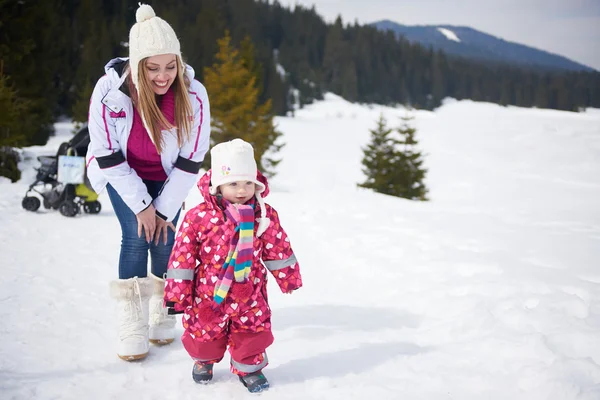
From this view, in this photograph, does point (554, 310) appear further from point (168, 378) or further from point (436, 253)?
point (168, 378)

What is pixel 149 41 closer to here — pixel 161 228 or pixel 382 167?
pixel 161 228

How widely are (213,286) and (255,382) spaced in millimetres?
573

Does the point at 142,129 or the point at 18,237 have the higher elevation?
the point at 142,129

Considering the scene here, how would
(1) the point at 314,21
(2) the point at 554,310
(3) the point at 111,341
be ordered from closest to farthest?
(3) the point at 111,341, (2) the point at 554,310, (1) the point at 314,21

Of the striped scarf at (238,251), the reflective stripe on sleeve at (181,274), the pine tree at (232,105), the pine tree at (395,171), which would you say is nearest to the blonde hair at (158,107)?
the striped scarf at (238,251)

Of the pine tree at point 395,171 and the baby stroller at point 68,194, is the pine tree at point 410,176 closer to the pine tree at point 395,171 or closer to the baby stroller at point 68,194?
the pine tree at point 395,171

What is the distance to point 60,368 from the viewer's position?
2.77 metres

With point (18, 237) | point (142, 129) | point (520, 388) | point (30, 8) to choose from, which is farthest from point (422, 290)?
point (30, 8)

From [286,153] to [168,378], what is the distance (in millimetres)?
28732

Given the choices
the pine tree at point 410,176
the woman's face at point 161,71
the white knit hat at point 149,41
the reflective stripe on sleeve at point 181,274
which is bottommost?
the pine tree at point 410,176

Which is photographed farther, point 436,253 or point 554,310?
point 436,253

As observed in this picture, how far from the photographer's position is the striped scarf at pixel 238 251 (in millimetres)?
2480

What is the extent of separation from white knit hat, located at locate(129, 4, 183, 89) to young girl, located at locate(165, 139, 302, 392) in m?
0.65

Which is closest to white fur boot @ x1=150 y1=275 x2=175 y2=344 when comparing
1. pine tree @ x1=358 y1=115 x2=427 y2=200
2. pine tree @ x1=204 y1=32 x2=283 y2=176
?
pine tree @ x1=204 y1=32 x2=283 y2=176
